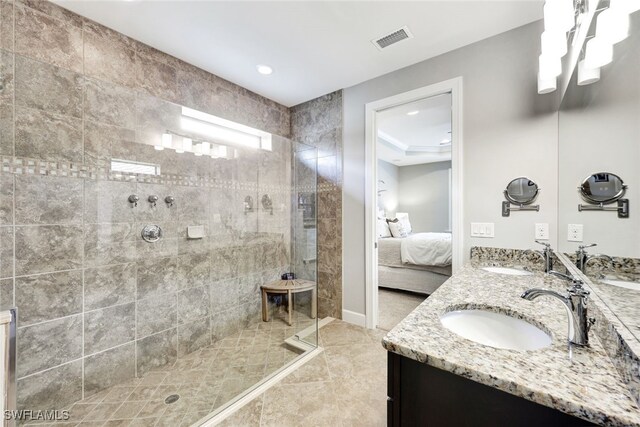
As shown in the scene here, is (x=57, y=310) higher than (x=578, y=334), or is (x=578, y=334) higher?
(x=578, y=334)

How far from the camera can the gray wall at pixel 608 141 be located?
914mm

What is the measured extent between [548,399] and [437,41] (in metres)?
2.35

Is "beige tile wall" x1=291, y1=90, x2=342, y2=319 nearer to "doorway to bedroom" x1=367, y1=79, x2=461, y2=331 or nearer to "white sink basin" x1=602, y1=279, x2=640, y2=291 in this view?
"doorway to bedroom" x1=367, y1=79, x2=461, y2=331

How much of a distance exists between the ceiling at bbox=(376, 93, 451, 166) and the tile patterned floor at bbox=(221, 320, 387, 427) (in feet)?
7.20

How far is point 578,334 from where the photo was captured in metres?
0.75

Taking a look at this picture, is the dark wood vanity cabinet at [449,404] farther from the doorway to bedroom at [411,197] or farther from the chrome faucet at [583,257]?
the doorway to bedroom at [411,197]

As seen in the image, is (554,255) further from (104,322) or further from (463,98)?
(104,322)

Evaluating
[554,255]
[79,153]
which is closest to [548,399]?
[554,255]

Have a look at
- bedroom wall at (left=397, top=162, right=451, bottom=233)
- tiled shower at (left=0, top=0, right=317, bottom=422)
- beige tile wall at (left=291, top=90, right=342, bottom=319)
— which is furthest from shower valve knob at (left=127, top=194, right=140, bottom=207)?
bedroom wall at (left=397, top=162, right=451, bottom=233)

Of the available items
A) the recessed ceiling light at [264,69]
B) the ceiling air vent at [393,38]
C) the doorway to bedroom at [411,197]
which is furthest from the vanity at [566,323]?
the recessed ceiling light at [264,69]

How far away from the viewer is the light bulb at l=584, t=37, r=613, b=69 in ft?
3.33

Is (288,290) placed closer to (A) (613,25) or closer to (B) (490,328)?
(B) (490,328)

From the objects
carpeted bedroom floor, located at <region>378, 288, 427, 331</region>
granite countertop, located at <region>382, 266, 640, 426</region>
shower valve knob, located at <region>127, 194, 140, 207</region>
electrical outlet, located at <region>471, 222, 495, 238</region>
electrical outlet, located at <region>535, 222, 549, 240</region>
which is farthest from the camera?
carpeted bedroom floor, located at <region>378, 288, 427, 331</region>

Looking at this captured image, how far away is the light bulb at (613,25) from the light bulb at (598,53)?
21 millimetres
